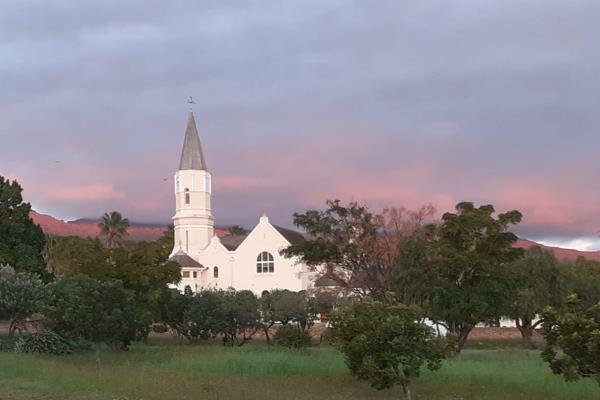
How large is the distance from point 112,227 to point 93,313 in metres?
68.7

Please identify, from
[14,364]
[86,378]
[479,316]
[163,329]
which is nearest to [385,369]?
[86,378]

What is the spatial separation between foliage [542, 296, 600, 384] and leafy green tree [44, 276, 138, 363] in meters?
17.9

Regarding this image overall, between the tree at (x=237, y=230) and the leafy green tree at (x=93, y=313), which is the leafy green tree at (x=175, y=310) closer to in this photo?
the leafy green tree at (x=93, y=313)

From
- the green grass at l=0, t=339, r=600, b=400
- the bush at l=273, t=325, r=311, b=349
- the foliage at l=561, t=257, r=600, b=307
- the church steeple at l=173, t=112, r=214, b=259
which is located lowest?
the green grass at l=0, t=339, r=600, b=400

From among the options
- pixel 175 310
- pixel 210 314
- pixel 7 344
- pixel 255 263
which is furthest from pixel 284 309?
pixel 255 263

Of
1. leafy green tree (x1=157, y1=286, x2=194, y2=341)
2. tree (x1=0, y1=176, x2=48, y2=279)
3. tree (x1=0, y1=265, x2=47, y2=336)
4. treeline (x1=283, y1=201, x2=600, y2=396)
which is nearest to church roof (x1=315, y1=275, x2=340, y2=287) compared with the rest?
treeline (x1=283, y1=201, x2=600, y2=396)

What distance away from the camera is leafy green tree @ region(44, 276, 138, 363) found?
29422 mm

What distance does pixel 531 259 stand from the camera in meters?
48.1

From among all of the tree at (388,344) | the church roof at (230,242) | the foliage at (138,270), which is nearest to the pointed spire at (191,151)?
the church roof at (230,242)

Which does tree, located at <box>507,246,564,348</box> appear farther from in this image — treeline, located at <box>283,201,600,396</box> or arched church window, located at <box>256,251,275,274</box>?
arched church window, located at <box>256,251,275,274</box>

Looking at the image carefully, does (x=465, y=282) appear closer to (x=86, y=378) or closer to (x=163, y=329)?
(x=86, y=378)

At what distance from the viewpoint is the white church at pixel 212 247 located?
7419 centimetres

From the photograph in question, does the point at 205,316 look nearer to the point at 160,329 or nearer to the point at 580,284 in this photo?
the point at 160,329

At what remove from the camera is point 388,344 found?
18234mm
